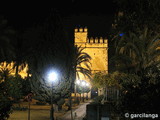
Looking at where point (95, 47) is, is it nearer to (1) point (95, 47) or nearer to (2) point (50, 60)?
A: (1) point (95, 47)

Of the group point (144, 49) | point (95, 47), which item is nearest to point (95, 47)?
point (95, 47)

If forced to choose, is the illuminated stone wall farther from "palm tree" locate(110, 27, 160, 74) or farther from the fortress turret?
"palm tree" locate(110, 27, 160, 74)

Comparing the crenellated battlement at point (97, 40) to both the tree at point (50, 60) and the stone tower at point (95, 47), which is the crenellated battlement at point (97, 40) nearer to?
the stone tower at point (95, 47)

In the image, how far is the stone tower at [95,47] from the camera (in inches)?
1638

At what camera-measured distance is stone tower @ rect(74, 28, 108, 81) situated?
4159cm

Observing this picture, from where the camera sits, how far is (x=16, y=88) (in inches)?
853

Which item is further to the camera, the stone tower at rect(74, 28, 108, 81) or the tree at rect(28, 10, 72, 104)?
the stone tower at rect(74, 28, 108, 81)

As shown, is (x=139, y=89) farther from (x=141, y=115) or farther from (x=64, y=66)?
(x=64, y=66)

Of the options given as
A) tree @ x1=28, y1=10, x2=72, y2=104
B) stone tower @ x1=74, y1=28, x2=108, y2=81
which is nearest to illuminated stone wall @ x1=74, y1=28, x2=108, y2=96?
stone tower @ x1=74, y1=28, x2=108, y2=81

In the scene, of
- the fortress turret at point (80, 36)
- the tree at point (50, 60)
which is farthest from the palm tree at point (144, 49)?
the fortress turret at point (80, 36)

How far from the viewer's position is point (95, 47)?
139 ft

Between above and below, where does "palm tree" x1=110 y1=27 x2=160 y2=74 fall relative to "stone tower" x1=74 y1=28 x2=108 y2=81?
below

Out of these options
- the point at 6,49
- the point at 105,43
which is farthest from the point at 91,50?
the point at 6,49

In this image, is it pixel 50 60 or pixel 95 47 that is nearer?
pixel 50 60
